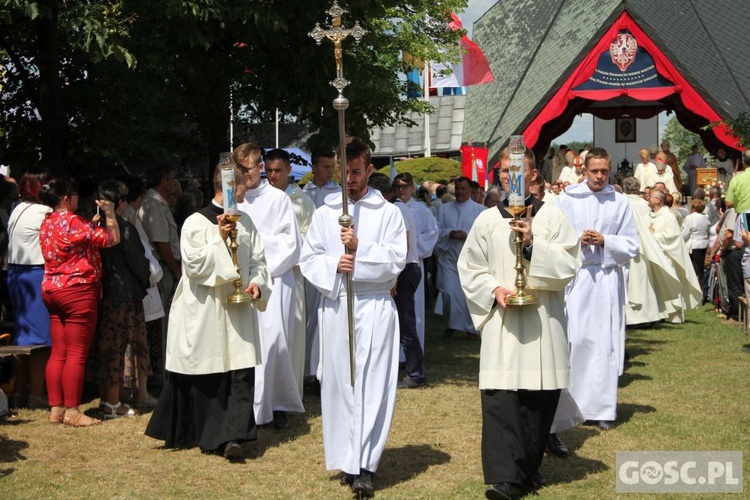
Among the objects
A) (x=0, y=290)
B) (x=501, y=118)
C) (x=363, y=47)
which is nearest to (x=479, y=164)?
(x=501, y=118)

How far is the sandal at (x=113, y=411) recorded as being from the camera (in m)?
9.30

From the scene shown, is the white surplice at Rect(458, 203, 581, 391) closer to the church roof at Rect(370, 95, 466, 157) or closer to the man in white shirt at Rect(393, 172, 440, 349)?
the man in white shirt at Rect(393, 172, 440, 349)

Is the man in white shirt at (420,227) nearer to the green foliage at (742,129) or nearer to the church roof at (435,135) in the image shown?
the green foliage at (742,129)

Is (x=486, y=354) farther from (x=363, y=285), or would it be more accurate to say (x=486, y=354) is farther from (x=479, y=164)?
(x=479, y=164)

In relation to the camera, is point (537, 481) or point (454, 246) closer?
point (537, 481)

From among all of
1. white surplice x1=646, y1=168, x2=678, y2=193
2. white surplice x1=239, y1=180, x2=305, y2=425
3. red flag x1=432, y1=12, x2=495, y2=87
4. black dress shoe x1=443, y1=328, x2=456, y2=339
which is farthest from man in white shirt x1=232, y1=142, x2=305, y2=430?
red flag x1=432, y1=12, x2=495, y2=87

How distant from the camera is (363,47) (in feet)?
44.9

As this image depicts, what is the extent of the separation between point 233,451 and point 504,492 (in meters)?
2.03

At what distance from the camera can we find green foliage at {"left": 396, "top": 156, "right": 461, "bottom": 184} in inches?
1180

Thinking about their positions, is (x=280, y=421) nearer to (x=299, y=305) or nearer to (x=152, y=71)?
(x=299, y=305)

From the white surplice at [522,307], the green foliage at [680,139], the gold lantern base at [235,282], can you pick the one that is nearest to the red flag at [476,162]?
the gold lantern base at [235,282]

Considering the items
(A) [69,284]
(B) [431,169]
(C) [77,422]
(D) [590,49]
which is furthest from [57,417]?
(B) [431,169]

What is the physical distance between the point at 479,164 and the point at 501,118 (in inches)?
90.5

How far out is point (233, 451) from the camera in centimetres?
773
